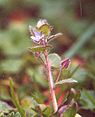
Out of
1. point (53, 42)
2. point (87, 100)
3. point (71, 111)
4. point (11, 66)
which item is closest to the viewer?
point (71, 111)

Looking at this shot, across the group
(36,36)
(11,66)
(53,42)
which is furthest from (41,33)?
(53,42)

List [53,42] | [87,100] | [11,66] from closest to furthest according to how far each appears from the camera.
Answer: [87,100] → [11,66] → [53,42]

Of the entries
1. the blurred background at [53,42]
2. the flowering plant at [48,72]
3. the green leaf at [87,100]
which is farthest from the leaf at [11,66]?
the flowering plant at [48,72]

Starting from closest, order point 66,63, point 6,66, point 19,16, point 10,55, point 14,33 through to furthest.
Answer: point 66,63 → point 6,66 → point 10,55 → point 14,33 → point 19,16

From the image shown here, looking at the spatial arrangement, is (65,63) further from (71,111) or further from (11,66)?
(11,66)

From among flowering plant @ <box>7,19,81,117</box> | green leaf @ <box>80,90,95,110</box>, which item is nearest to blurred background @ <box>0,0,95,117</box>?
green leaf @ <box>80,90,95,110</box>

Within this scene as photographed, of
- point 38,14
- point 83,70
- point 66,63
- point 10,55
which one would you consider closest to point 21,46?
point 10,55

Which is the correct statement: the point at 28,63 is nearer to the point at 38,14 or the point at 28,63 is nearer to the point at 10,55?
the point at 10,55

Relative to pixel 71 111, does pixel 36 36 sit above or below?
above
